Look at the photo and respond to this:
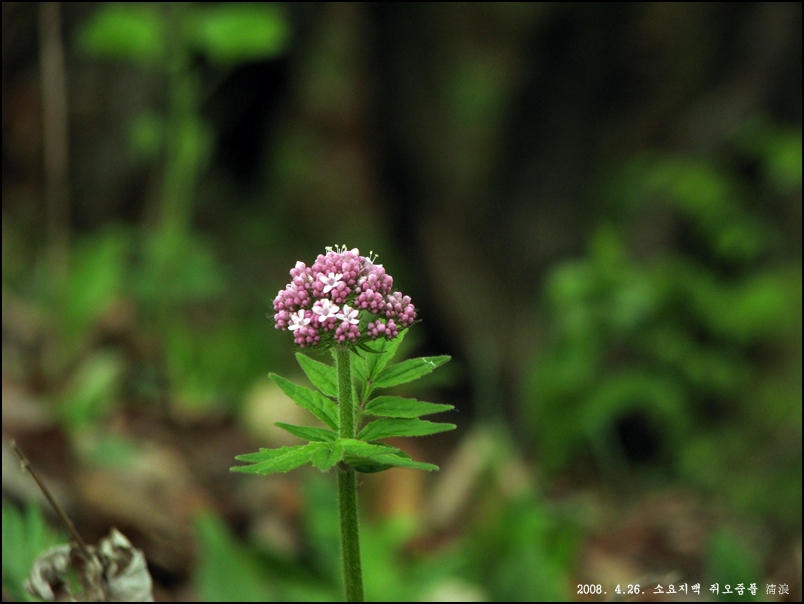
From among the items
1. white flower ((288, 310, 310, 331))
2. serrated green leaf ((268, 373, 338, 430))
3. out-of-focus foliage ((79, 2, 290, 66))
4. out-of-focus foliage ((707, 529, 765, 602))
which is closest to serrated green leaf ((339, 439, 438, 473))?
serrated green leaf ((268, 373, 338, 430))

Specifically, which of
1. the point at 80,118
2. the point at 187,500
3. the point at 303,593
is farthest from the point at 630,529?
the point at 80,118

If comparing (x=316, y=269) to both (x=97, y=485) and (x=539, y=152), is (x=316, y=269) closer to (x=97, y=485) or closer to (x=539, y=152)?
(x=97, y=485)

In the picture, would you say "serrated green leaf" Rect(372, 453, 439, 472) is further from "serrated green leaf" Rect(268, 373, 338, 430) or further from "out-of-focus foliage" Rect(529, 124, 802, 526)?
"out-of-focus foliage" Rect(529, 124, 802, 526)

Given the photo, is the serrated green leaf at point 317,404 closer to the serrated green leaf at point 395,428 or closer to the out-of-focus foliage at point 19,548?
the serrated green leaf at point 395,428

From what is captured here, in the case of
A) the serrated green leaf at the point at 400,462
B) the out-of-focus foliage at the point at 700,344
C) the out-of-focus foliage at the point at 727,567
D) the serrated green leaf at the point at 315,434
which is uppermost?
the out-of-focus foliage at the point at 700,344

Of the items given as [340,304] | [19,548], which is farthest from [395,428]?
[19,548]

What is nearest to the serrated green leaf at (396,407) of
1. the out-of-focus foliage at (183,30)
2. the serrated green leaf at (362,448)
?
the serrated green leaf at (362,448)
